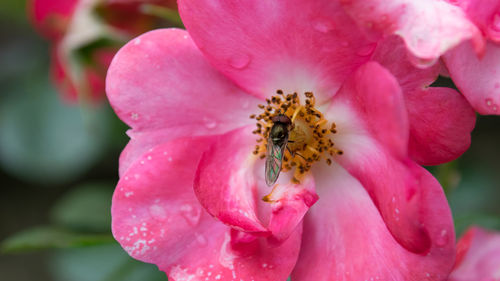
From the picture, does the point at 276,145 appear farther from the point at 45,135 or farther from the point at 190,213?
A: the point at 45,135

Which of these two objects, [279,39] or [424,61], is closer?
[424,61]

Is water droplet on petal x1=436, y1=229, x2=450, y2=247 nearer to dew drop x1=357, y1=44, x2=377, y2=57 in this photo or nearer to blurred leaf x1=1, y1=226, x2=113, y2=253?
dew drop x1=357, y1=44, x2=377, y2=57

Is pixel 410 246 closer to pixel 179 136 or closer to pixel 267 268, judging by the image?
pixel 267 268

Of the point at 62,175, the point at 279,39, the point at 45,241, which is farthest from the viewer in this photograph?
the point at 62,175

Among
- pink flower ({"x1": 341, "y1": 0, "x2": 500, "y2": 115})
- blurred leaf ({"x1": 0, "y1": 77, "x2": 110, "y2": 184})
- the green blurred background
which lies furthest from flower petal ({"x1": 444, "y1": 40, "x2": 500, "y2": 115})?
blurred leaf ({"x1": 0, "y1": 77, "x2": 110, "y2": 184})

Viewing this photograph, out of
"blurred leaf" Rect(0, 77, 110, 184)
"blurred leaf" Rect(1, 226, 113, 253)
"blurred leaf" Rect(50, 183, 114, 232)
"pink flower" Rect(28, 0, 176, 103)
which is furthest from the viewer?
"blurred leaf" Rect(0, 77, 110, 184)

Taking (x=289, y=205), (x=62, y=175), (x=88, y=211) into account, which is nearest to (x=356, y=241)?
(x=289, y=205)
